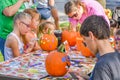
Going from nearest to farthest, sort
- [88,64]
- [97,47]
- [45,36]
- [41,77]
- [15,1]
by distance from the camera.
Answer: [97,47]
[41,77]
[88,64]
[45,36]
[15,1]

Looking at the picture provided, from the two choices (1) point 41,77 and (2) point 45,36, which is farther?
(2) point 45,36

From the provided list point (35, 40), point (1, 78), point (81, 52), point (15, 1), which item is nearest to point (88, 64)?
point (81, 52)

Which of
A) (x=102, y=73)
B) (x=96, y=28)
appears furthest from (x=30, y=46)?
(x=102, y=73)

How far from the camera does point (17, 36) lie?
165 inches

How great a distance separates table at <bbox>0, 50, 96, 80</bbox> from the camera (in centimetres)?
307

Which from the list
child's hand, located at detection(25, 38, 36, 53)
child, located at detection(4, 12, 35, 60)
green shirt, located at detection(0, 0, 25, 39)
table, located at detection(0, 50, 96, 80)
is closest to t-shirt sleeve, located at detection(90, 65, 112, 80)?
table, located at detection(0, 50, 96, 80)

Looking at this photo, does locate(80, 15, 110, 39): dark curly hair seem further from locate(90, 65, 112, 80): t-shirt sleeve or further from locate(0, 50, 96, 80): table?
locate(0, 50, 96, 80): table

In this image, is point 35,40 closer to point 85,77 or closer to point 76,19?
point 76,19

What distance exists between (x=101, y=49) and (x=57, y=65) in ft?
2.58

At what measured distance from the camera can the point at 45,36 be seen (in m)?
4.32

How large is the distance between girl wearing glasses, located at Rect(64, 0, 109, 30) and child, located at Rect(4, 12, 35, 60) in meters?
0.64

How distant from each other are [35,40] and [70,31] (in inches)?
19.7

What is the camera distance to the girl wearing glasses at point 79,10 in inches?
179

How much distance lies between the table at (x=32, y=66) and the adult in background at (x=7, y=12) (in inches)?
32.6
